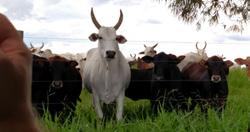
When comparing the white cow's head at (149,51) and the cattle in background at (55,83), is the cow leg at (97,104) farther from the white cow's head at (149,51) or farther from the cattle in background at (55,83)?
the white cow's head at (149,51)

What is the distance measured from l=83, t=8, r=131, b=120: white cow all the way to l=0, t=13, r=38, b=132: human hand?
8143mm

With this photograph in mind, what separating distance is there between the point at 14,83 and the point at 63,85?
851 centimetres

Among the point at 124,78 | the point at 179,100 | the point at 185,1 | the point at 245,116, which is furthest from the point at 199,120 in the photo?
the point at 185,1

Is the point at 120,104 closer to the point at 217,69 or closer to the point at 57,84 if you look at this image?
the point at 57,84

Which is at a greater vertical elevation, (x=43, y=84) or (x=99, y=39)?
(x=99, y=39)

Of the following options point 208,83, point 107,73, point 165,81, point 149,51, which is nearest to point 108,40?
point 107,73

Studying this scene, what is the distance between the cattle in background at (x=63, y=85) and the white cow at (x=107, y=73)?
0.95 ft

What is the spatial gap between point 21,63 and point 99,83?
8688mm

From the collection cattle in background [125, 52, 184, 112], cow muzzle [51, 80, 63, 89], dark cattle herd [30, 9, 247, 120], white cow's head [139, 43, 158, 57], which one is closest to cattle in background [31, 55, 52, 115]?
dark cattle herd [30, 9, 247, 120]

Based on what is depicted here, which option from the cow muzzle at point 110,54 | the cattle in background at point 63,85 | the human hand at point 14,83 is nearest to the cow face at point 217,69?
the cow muzzle at point 110,54

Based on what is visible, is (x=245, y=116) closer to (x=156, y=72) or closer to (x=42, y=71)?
(x=156, y=72)

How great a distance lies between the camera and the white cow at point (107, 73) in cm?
894

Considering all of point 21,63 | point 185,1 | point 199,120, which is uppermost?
point 185,1

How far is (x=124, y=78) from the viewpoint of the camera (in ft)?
30.9
